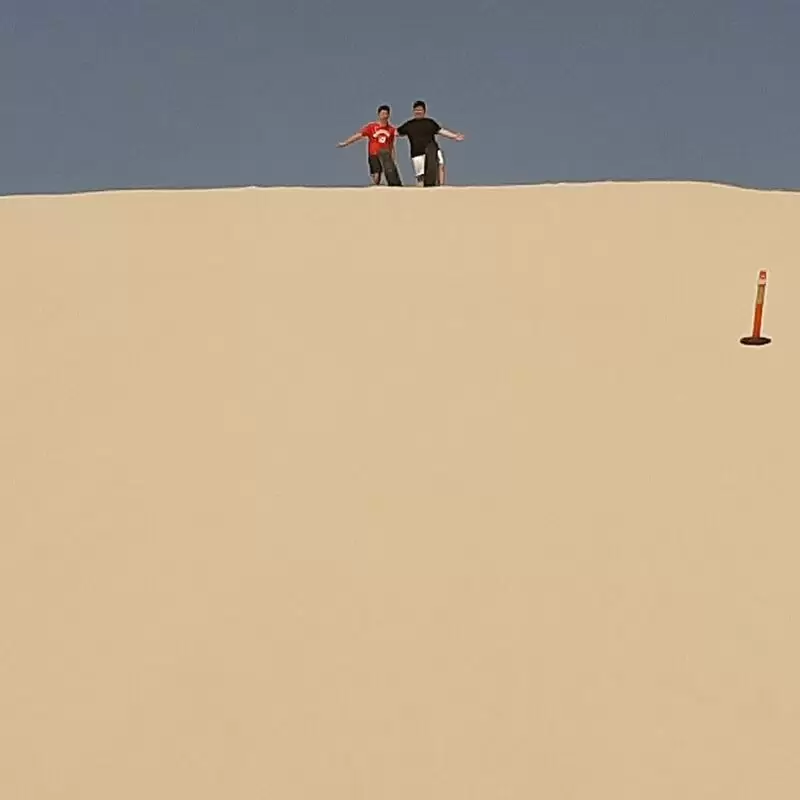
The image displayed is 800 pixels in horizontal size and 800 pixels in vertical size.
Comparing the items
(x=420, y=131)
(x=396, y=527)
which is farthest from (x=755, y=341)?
(x=420, y=131)

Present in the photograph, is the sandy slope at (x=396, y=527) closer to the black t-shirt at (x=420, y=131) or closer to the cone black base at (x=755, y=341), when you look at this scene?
the cone black base at (x=755, y=341)

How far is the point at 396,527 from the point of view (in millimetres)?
5797

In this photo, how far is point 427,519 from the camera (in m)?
5.87

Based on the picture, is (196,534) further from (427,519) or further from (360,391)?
(360,391)

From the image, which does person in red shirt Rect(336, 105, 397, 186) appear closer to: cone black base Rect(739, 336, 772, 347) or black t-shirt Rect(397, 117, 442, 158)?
black t-shirt Rect(397, 117, 442, 158)

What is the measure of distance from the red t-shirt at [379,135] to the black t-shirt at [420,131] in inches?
5.4

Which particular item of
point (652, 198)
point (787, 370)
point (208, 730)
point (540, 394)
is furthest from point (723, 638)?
point (652, 198)

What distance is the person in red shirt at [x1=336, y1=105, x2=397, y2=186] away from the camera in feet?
41.9

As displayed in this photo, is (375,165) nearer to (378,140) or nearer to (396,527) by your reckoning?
(378,140)

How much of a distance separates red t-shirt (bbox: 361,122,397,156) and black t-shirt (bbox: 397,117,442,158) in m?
0.14

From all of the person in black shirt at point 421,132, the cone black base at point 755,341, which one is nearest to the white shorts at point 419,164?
the person in black shirt at point 421,132

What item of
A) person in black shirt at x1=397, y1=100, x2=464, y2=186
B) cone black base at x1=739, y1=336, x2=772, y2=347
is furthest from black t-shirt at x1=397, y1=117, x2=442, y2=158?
cone black base at x1=739, y1=336, x2=772, y2=347

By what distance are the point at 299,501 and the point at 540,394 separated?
88.5 inches

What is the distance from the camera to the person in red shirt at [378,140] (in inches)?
503
